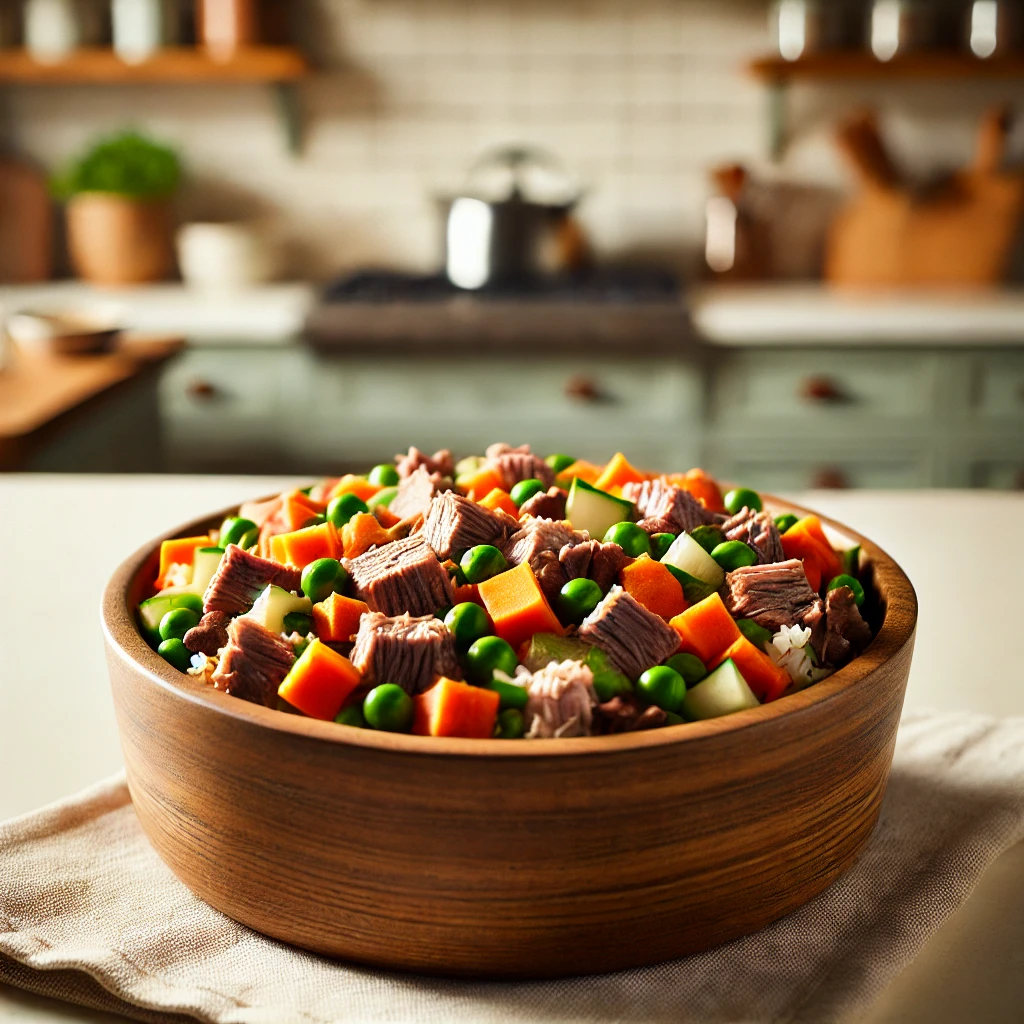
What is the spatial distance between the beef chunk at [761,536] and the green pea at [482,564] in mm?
243

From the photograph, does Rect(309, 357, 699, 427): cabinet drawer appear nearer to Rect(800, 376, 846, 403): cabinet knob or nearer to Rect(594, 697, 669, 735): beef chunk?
Rect(800, 376, 846, 403): cabinet knob

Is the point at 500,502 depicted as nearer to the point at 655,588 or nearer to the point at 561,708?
the point at 655,588

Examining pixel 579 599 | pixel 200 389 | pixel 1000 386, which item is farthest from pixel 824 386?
pixel 579 599

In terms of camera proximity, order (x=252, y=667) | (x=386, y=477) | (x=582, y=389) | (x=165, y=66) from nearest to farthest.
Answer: (x=252, y=667) < (x=386, y=477) < (x=582, y=389) < (x=165, y=66)

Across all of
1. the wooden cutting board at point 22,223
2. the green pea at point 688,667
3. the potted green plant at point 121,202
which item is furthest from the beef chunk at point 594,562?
the wooden cutting board at point 22,223

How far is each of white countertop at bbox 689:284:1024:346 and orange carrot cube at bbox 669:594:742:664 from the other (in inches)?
112

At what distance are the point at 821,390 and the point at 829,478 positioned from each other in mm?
298

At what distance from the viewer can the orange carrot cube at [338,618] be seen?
947mm

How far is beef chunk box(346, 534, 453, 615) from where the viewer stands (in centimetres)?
96

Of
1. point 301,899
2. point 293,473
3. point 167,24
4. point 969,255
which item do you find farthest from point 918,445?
point 301,899

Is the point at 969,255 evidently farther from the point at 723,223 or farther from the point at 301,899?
the point at 301,899

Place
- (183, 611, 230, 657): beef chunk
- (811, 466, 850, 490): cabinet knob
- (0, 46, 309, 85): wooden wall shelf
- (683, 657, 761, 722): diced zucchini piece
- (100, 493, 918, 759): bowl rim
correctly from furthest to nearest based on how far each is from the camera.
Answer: (0, 46, 309, 85): wooden wall shelf < (811, 466, 850, 490): cabinet knob < (183, 611, 230, 657): beef chunk < (683, 657, 761, 722): diced zucchini piece < (100, 493, 918, 759): bowl rim

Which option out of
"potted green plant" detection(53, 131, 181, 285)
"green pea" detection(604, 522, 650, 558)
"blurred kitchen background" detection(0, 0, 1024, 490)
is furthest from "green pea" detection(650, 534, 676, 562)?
"potted green plant" detection(53, 131, 181, 285)

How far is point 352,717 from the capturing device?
86cm
